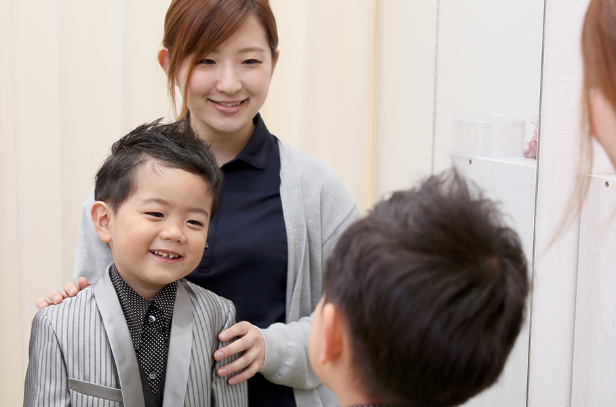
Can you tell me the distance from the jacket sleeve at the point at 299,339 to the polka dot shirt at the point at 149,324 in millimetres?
192

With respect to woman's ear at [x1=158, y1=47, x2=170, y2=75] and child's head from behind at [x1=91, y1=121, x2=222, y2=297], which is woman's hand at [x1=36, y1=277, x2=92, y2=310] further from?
woman's ear at [x1=158, y1=47, x2=170, y2=75]

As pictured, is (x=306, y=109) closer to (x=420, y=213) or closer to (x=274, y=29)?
(x=274, y=29)

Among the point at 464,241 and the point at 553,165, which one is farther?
the point at 553,165

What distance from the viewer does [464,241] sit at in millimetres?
626

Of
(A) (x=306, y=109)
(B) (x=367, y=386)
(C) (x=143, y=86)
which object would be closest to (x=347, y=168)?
(A) (x=306, y=109)

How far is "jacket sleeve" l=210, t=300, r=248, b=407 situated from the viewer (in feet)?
3.51

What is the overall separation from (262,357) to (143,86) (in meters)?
1.28

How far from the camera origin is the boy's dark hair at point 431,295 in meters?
0.62

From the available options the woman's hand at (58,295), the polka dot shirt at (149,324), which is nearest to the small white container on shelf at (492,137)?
the polka dot shirt at (149,324)

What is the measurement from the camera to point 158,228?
3.31 feet

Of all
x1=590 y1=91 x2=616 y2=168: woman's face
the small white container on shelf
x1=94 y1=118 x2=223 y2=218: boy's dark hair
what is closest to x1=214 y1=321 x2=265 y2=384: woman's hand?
x1=94 y1=118 x2=223 y2=218: boy's dark hair

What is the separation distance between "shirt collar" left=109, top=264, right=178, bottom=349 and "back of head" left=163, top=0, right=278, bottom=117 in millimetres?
410

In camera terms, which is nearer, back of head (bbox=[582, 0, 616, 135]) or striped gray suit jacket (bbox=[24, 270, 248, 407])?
back of head (bbox=[582, 0, 616, 135])

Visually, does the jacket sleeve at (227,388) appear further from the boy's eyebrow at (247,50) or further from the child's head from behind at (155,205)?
the boy's eyebrow at (247,50)
